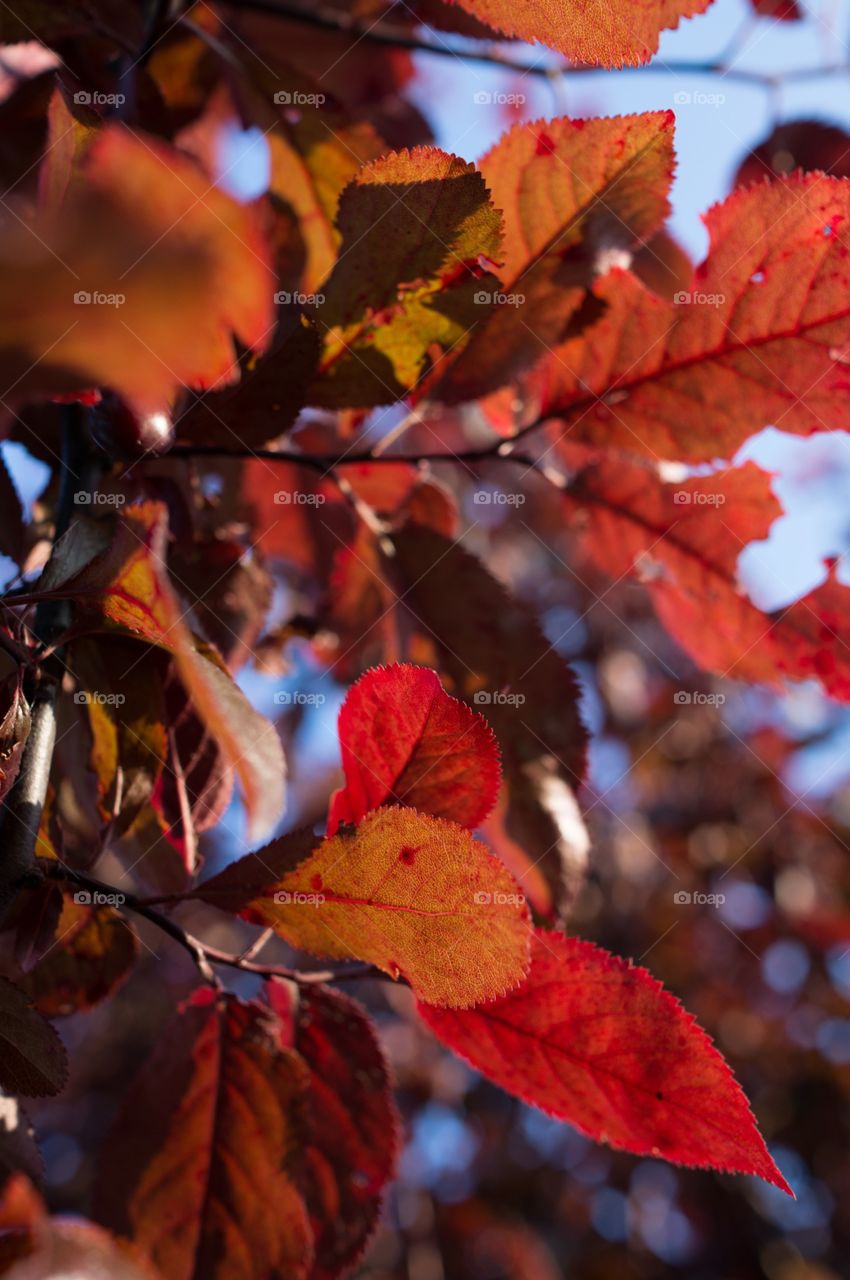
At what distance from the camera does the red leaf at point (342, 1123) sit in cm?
96

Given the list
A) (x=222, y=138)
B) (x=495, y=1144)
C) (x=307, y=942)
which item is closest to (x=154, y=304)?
(x=307, y=942)

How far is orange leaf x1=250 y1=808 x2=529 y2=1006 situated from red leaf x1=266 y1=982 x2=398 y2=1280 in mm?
298

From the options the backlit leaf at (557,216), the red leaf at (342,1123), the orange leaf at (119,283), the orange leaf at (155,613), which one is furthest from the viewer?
the red leaf at (342,1123)

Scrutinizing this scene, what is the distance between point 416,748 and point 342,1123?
1.53ft

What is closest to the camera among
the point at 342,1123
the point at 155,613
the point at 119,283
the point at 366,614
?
the point at 119,283

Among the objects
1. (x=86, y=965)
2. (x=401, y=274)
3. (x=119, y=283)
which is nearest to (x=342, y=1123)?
(x=86, y=965)

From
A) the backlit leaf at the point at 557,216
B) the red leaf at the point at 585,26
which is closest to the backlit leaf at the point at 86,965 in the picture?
the backlit leaf at the point at 557,216

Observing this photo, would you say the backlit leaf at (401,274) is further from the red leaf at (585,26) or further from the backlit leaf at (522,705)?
the backlit leaf at (522,705)

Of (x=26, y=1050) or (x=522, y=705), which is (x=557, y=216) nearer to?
(x=522, y=705)

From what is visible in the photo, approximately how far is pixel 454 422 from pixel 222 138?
2.84m

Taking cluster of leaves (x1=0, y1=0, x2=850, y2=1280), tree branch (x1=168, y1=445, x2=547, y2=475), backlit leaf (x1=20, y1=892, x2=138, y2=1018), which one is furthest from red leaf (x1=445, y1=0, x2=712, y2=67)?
backlit leaf (x1=20, y1=892, x2=138, y2=1018)

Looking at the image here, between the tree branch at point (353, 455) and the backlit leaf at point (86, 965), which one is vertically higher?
the tree branch at point (353, 455)

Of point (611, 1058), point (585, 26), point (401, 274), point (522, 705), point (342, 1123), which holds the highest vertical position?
point (585, 26)

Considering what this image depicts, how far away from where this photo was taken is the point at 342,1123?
38.6 inches
